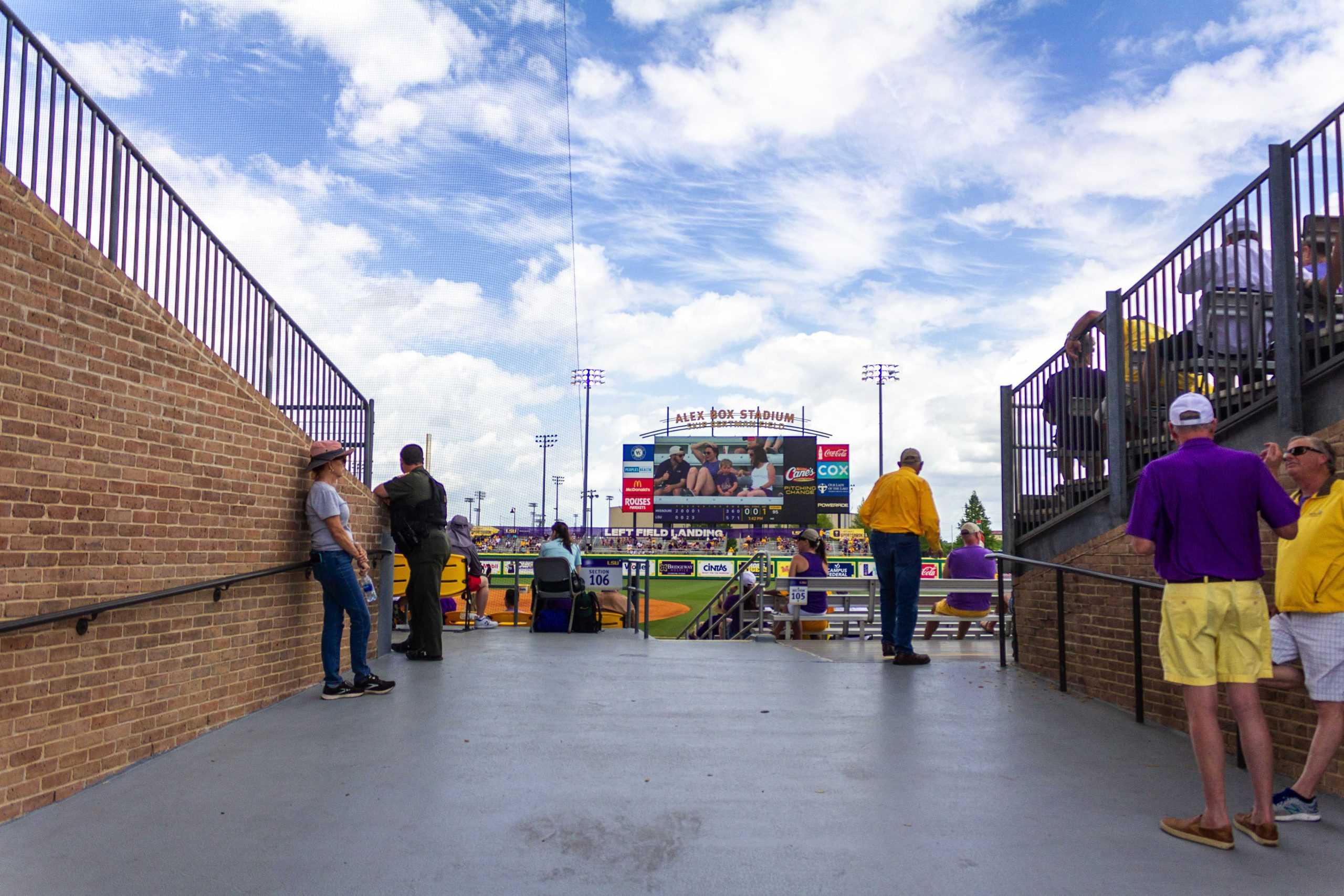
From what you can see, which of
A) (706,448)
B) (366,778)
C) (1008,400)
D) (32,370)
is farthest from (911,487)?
(706,448)

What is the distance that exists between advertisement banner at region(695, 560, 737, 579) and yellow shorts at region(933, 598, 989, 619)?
25048mm

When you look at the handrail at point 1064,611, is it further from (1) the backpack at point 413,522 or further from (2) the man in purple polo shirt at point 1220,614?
(1) the backpack at point 413,522

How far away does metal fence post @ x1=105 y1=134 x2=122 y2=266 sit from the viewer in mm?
4738

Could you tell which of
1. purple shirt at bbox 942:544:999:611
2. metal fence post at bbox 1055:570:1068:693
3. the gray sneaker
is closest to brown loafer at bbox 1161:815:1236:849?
the gray sneaker

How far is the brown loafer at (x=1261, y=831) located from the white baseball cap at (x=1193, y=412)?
1.57 meters

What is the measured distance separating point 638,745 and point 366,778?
4.64ft

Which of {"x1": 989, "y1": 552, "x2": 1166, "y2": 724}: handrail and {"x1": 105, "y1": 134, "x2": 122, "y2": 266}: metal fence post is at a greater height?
{"x1": 105, "y1": 134, "x2": 122, "y2": 266}: metal fence post

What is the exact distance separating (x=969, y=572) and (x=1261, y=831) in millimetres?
8178

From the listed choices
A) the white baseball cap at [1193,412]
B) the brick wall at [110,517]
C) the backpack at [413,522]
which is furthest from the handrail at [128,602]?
the white baseball cap at [1193,412]

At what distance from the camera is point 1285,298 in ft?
15.6

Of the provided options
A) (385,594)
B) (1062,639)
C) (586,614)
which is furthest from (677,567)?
(1062,639)

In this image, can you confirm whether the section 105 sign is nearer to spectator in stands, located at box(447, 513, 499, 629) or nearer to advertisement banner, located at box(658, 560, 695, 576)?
advertisement banner, located at box(658, 560, 695, 576)

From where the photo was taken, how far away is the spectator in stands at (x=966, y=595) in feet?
36.7

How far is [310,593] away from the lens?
672 cm
